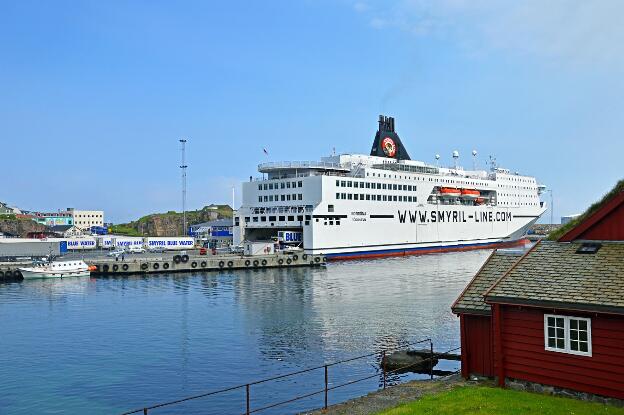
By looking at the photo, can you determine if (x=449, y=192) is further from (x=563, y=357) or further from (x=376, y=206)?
(x=563, y=357)

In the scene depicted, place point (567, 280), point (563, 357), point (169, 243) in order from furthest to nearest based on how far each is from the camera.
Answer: point (169, 243), point (567, 280), point (563, 357)

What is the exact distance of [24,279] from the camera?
186 ft

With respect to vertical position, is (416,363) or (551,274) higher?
(551,274)

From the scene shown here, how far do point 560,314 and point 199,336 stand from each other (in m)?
19.2

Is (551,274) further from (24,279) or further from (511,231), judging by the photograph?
(511,231)

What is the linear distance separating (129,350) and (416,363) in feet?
43.3

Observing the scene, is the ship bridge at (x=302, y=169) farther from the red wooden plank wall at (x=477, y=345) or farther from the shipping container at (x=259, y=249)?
the red wooden plank wall at (x=477, y=345)

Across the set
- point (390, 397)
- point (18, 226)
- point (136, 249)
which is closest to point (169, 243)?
point (136, 249)

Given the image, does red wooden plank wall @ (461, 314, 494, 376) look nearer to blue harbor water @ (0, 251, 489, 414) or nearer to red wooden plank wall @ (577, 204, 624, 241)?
red wooden plank wall @ (577, 204, 624, 241)

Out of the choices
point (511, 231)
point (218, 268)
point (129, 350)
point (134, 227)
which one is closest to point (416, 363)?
point (129, 350)

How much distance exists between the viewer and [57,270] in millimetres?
57094

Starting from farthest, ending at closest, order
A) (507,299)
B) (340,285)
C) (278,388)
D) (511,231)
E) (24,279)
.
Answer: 1. (511,231)
2. (24,279)
3. (340,285)
4. (278,388)
5. (507,299)

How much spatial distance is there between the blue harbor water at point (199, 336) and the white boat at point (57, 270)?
490cm

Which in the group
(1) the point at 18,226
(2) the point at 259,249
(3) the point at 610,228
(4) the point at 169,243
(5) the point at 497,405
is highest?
(1) the point at 18,226
